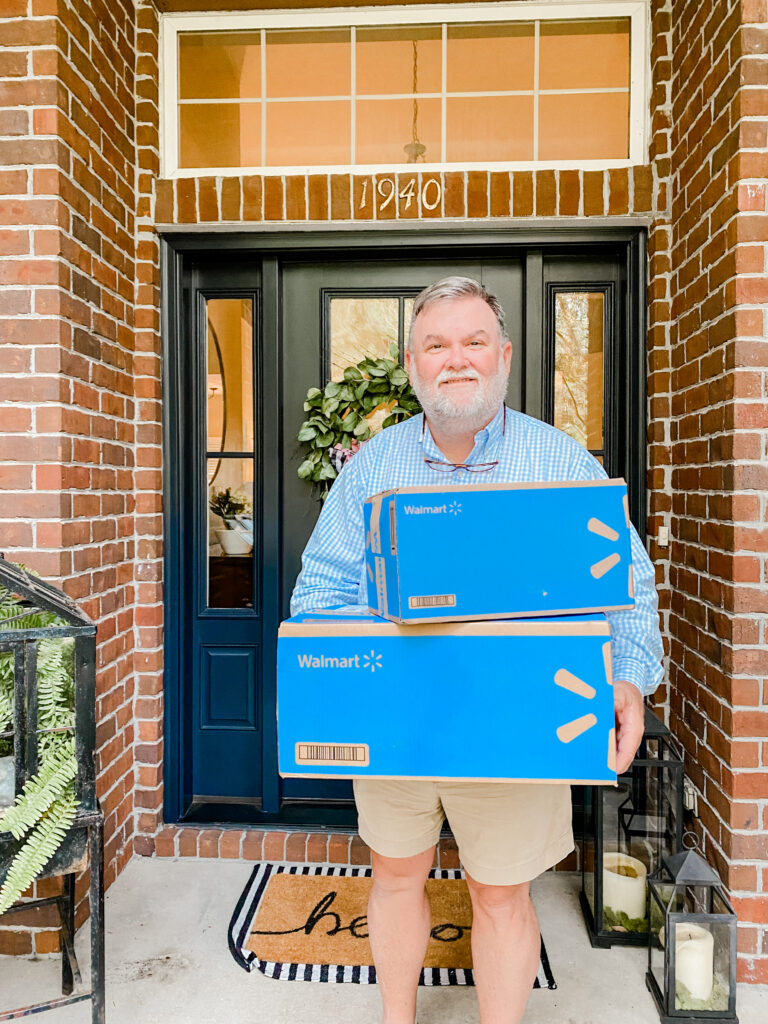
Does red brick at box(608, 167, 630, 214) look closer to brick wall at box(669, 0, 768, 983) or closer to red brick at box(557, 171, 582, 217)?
red brick at box(557, 171, 582, 217)

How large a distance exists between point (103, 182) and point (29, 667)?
1.47 meters

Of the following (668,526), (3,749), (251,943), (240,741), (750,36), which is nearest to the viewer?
(3,749)

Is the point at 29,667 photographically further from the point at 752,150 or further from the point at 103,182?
the point at 752,150

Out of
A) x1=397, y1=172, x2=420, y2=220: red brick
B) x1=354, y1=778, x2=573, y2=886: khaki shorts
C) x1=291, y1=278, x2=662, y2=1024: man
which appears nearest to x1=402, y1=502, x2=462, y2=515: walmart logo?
x1=291, y1=278, x2=662, y2=1024: man

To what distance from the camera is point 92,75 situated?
80.6 inches

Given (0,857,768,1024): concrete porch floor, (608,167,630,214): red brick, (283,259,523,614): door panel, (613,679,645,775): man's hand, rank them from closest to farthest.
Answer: (613,679,645,775): man's hand → (0,857,768,1024): concrete porch floor → (608,167,630,214): red brick → (283,259,523,614): door panel

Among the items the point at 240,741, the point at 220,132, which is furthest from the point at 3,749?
the point at 220,132

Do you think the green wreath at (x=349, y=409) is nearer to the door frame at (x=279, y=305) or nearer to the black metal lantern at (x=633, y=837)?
the door frame at (x=279, y=305)

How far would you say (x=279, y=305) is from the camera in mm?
2473

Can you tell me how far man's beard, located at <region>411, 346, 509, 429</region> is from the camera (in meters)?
1.44

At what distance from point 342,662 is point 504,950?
742 millimetres

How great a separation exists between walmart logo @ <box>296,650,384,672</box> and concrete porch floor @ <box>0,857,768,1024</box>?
1057 mm

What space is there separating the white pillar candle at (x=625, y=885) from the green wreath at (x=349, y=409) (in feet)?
4.72

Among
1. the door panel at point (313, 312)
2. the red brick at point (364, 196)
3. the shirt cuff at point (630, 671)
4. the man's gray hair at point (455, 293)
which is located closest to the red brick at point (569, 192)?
the door panel at point (313, 312)
